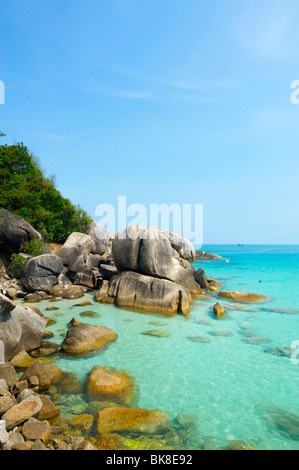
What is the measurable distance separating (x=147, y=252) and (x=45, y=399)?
1017 cm

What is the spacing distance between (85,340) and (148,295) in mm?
5553

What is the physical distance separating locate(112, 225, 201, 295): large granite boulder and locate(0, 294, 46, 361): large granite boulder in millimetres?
7188

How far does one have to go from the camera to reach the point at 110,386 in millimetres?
6527

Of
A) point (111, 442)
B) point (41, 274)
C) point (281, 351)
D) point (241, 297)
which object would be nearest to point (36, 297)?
point (41, 274)

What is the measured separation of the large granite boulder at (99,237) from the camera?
2939 cm

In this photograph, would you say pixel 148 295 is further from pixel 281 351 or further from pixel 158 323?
pixel 281 351

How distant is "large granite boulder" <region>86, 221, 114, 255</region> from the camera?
29.4m

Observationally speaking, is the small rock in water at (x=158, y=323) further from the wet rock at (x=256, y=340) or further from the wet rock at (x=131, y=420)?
the wet rock at (x=131, y=420)

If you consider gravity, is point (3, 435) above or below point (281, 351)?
above

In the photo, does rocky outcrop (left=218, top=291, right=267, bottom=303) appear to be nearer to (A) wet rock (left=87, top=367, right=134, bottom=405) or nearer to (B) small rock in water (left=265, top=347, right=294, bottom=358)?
(B) small rock in water (left=265, top=347, right=294, bottom=358)

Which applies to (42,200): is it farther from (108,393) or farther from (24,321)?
(108,393)

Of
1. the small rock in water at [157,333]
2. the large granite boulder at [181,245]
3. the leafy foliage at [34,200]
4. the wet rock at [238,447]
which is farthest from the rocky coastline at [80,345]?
the large granite boulder at [181,245]

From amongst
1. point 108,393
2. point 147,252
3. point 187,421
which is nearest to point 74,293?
point 147,252
